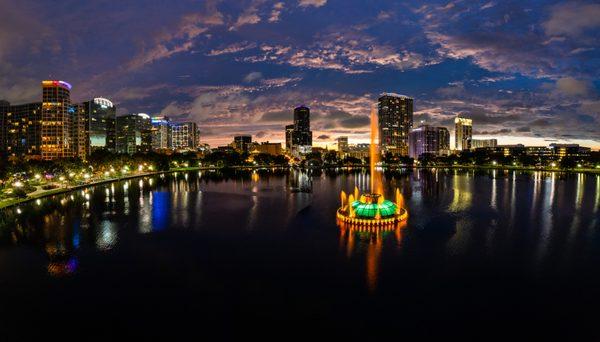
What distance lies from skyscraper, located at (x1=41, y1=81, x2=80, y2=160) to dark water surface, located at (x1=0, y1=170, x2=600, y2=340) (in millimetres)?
139412

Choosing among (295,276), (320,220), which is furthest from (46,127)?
(295,276)

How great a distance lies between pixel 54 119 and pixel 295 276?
173 meters

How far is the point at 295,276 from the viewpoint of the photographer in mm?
21609

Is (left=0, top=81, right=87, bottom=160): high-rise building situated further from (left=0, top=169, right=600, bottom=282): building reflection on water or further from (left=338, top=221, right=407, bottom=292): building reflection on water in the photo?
(left=338, top=221, right=407, bottom=292): building reflection on water

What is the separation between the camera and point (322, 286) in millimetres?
20062

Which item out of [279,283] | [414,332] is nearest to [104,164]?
[279,283]

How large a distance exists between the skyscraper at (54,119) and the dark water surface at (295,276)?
457 ft

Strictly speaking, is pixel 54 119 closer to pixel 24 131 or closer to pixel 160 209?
pixel 24 131

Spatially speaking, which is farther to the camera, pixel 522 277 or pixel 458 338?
pixel 522 277

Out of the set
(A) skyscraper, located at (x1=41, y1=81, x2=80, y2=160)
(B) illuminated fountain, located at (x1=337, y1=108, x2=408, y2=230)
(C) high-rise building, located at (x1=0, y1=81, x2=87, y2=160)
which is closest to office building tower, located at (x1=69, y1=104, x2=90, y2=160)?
(C) high-rise building, located at (x1=0, y1=81, x2=87, y2=160)

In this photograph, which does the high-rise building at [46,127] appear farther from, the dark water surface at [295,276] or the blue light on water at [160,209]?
the dark water surface at [295,276]

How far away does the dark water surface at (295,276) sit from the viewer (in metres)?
16.1

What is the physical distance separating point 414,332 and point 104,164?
93.1 metres

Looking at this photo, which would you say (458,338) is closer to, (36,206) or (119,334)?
(119,334)
